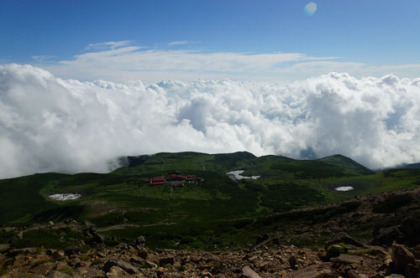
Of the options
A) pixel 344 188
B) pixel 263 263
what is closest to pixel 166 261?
pixel 263 263

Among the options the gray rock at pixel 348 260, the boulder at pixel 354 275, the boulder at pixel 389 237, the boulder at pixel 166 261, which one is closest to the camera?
the boulder at pixel 354 275

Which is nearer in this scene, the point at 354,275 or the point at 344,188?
the point at 354,275

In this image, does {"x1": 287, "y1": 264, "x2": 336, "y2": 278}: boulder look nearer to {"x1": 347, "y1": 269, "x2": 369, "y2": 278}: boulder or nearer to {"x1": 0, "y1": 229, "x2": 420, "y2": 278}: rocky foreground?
{"x1": 0, "y1": 229, "x2": 420, "y2": 278}: rocky foreground

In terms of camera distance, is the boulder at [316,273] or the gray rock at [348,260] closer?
the boulder at [316,273]

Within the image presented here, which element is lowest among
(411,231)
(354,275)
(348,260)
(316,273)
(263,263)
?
(411,231)

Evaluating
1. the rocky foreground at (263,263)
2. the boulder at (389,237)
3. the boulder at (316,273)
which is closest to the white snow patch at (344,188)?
the rocky foreground at (263,263)

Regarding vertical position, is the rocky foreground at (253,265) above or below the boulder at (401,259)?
below

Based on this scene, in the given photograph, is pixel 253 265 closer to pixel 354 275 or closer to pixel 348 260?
pixel 348 260

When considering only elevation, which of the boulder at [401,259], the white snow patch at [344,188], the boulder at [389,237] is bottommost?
the white snow patch at [344,188]

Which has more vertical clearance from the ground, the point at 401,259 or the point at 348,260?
the point at 401,259

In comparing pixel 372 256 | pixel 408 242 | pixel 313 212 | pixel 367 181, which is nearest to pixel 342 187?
pixel 367 181

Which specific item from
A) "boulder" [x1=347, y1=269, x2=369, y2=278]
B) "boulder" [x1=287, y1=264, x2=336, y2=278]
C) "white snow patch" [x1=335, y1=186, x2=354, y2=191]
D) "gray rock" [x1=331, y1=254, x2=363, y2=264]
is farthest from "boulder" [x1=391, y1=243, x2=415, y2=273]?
"white snow patch" [x1=335, y1=186, x2=354, y2=191]

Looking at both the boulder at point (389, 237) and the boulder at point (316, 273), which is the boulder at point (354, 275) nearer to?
the boulder at point (316, 273)

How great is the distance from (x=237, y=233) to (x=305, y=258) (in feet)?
155
